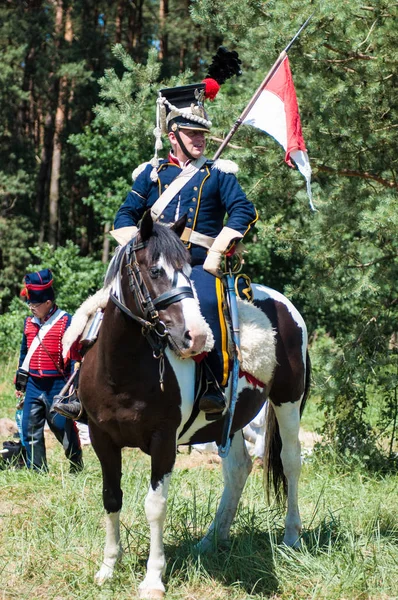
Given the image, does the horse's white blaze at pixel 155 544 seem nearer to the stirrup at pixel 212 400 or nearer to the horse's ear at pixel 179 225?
the stirrup at pixel 212 400

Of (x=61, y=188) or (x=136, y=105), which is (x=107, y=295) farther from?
(x=61, y=188)

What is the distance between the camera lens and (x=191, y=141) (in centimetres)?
523

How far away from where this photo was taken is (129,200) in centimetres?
527

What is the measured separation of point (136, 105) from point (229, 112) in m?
1.91

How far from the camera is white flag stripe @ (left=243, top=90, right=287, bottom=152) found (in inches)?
240

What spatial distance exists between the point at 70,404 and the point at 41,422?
113 inches

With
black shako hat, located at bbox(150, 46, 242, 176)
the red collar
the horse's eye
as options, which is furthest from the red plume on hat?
the horse's eye

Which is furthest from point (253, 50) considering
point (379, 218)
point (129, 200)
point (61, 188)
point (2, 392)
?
point (61, 188)

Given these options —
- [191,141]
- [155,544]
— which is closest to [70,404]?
[155,544]

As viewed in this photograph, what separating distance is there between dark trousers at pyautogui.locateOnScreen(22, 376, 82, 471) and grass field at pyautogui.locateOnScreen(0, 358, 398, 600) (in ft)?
1.93

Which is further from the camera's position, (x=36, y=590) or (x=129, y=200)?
(x=129, y=200)

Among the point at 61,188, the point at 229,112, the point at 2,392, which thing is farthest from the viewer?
the point at 61,188

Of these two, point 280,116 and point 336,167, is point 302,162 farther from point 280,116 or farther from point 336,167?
point 336,167

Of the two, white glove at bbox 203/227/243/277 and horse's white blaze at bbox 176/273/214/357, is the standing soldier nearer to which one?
white glove at bbox 203/227/243/277
